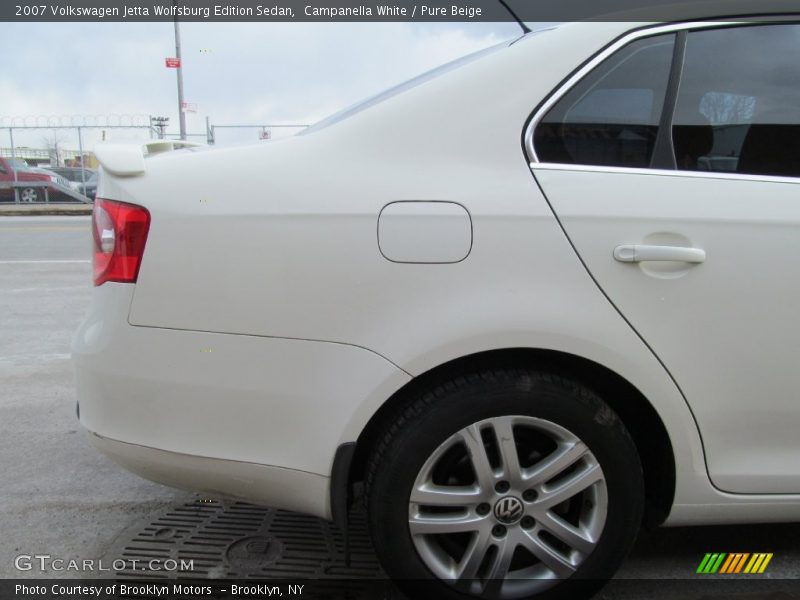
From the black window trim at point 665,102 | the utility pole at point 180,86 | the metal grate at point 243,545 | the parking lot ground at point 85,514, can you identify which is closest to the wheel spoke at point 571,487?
the parking lot ground at point 85,514

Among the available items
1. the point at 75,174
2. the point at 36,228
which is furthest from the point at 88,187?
the point at 36,228

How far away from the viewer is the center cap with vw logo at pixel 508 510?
180 cm

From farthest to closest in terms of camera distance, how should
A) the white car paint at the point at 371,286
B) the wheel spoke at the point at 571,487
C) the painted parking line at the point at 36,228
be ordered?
the painted parking line at the point at 36,228 < the wheel spoke at the point at 571,487 < the white car paint at the point at 371,286

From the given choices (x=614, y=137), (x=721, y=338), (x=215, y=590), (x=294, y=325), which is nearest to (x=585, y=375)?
(x=721, y=338)

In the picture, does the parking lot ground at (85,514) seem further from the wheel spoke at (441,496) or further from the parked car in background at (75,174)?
the parked car in background at (75,174)

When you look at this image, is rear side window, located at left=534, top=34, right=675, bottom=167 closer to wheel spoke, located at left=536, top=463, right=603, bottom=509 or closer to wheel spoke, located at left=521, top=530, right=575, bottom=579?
wheel spoke, located at left=536, top=463, right=603, bottom=509

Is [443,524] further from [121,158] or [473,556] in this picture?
[121,158]

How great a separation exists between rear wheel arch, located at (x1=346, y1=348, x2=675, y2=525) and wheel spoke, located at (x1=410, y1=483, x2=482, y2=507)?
0.18 m

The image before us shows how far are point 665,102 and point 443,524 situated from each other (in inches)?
53.6

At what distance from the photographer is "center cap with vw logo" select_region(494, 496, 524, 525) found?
71.0 inches

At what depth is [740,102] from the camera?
1.93 metres

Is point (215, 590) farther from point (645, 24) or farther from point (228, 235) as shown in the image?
point (645, 24)

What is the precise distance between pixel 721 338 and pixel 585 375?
0.37 m

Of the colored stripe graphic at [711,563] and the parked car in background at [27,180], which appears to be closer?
the colored stripe graphic at [711,563]
